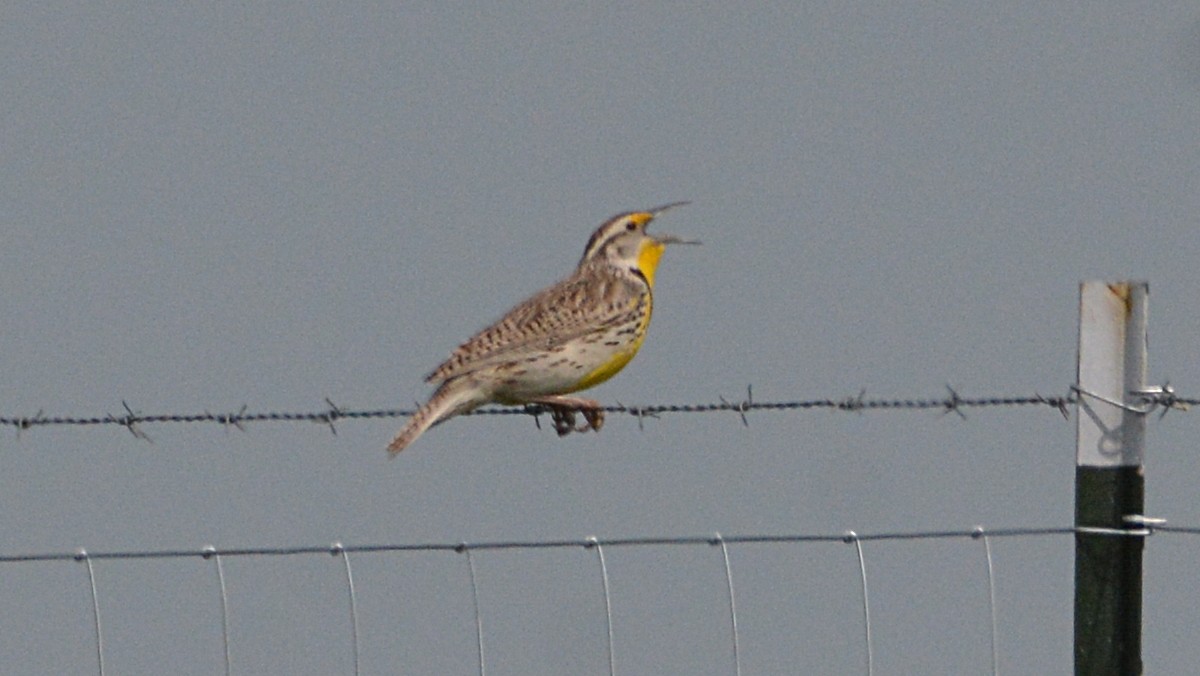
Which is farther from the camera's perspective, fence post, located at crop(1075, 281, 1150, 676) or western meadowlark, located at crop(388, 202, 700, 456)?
western meadowlark, located at crop(388, 202, 700, 456)

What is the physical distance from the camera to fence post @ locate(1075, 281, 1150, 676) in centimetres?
756

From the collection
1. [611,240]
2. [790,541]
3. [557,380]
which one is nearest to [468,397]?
[557,380]

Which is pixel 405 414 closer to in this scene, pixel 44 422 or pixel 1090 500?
pixel 44 422

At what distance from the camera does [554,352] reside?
37.1 feet

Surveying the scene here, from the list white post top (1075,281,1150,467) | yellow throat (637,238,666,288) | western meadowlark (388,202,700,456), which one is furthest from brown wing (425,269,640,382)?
white post top (1075,281,1150,467)

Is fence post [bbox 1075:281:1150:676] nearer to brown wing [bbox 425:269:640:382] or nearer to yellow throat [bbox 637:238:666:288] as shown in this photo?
brown wing [bbox 425:269:640:382]

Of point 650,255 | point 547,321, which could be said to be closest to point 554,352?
point 547,321

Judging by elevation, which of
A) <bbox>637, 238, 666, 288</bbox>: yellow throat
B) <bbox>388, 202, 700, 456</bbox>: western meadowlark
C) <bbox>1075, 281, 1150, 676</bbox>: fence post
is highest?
<bbox>637, 238, 666, 288</bbox>: yellow throat

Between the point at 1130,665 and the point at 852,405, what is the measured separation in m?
1.33

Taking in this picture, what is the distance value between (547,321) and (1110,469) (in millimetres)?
4407

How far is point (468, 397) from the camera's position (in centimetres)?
1105

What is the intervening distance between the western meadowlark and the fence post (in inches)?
150

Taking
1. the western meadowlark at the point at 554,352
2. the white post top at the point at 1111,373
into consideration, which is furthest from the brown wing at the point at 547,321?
the white post top at the point at 1111,373

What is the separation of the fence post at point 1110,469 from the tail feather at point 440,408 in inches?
146
